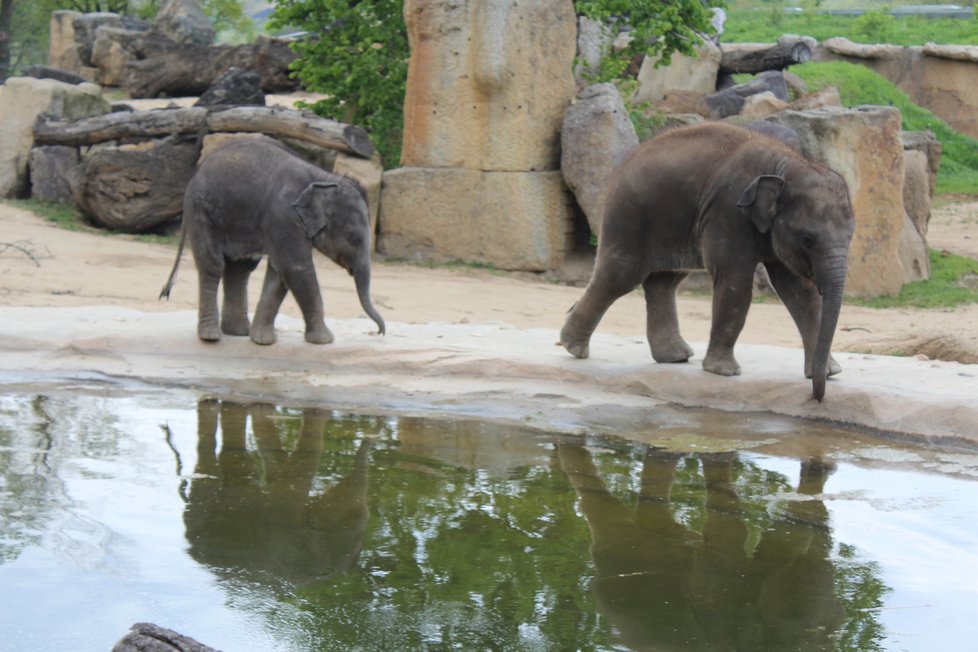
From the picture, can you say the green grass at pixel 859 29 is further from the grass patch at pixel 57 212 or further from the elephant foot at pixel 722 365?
the elephant foot at pixel 722 365

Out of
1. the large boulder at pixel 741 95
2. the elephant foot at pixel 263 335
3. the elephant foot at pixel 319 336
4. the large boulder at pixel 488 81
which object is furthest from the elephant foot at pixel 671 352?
the large boulder at pixel 741 95

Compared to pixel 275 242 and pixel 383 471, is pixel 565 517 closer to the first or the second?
pixel 383 471

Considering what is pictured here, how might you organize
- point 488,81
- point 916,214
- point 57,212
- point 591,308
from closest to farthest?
1. point 591,308
2. point 488,81
3. point 916,214
4. point 57,212

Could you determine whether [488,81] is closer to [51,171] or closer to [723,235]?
[51,171]

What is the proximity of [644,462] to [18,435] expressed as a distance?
2.75m

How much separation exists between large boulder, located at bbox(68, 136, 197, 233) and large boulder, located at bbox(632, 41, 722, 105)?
33.4ft

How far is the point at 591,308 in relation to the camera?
22.4 feet

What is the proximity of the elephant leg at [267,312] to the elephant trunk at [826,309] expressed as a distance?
2992mm

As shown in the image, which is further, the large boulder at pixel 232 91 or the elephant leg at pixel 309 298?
the large boulder at pixel 232 91

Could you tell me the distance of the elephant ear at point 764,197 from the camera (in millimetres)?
6105

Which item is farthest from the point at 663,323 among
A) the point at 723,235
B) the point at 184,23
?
the point at 184,23

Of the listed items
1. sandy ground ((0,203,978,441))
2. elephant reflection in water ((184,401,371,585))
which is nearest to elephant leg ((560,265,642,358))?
sandy ground ((0,203,978,441))

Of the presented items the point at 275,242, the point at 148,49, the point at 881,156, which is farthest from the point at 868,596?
the point at 148,49

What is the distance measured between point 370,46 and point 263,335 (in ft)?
24.2
